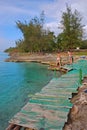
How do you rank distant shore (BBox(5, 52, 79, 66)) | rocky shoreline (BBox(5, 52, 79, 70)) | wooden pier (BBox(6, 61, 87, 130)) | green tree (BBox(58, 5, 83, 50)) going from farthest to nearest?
green tree (BBox(58, 5, 83, 50)) → distant shore (BBox(5, 52, 79, 66)) → rocky shoreline (BBox(5, 52, 79, 70)) → wooden pier (BBox(6, 61, 87, 130))

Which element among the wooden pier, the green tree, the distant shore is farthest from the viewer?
the green tree

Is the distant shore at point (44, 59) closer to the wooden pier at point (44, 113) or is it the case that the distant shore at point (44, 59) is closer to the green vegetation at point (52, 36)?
the green vegetation at point (52, 36)

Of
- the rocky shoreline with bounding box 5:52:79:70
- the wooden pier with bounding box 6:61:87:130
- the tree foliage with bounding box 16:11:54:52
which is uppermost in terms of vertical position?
the tree foliage with bounding box 16:11:54:52

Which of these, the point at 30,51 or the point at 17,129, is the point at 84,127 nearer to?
the point at 17,129

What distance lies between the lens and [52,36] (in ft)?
225

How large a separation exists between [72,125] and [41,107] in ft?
6.73

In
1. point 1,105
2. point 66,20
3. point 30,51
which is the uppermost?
point 66,20

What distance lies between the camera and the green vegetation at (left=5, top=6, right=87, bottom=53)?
61750mm

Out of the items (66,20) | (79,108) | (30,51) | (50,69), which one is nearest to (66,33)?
(66,20)

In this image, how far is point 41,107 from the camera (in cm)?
977

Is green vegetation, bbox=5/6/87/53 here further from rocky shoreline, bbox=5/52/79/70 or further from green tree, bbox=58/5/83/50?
rocky shoreline, bbox=5/52/79/70

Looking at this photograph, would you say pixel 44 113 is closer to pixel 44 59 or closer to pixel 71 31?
pixel 44 59

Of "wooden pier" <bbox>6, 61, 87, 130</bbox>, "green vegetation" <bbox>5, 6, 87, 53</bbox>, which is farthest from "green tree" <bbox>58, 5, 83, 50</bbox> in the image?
"wooden pier" <bbox>6, 61, 87, 130</bbox>

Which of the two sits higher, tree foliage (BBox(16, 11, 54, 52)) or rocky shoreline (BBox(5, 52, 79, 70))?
tree foliage (BBox(16, 11, 54, 52))
